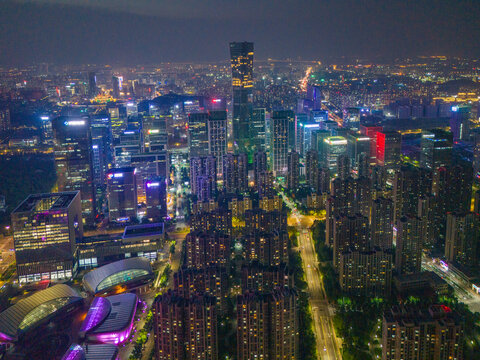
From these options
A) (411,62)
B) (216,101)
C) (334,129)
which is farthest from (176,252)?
(411,62)

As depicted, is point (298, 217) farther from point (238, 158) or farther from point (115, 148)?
point (115, 148)

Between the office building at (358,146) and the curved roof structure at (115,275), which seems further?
the office building at (358,146)

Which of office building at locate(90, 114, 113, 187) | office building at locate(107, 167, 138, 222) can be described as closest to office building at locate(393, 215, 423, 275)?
office building at locate(107, 167, 138, 222)

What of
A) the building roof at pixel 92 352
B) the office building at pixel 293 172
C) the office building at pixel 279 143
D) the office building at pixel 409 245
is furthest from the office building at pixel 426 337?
the office building at pixel 279 143

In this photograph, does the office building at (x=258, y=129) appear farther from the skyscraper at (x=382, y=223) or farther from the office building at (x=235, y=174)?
the skyscraper at (x=382, y=223)

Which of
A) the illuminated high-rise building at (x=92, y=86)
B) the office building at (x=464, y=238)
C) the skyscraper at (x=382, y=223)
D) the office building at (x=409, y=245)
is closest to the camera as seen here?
the office building at (x=409, y=245)

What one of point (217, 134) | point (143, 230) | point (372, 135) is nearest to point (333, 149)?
point (372, 135)

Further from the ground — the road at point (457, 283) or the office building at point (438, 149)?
the office building at point (438, 149)

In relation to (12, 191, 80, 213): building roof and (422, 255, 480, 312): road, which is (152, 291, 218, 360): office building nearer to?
(12, 191, 80, 213): building roof
